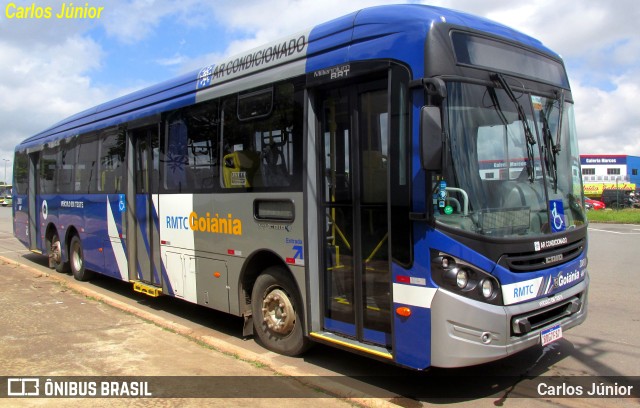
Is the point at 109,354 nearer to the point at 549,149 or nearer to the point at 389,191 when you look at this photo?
the point at 389,191

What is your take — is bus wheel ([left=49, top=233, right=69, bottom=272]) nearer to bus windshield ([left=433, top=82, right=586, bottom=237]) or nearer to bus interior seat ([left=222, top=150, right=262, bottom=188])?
bus interior seat ([left=222, top=150, right=262, bottom=188])

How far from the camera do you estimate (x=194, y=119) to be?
22.4 ft

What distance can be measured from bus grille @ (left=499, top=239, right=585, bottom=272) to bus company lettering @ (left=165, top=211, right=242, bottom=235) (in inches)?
121

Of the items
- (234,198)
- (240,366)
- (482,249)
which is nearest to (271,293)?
(240,366)

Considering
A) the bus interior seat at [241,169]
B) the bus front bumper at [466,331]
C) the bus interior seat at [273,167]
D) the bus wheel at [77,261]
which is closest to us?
the bus front bumper at [466,331]

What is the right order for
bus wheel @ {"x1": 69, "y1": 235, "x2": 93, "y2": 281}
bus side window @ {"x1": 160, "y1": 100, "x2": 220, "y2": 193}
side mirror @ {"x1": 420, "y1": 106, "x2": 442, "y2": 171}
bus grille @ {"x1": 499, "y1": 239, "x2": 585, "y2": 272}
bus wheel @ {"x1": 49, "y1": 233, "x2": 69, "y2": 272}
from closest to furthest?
1. side mirror @ {"x1": 420, "y1": 106, "x2": 442, "y2": 171}
2. bus grille @ {"x1": 499, "y1": 239, "x2": 585, "y2": 272}
3. bus side window @ {"x1": 160, "y1": 100, "x2": 220, "y2": 193}
4. bus wheel @ {"x1": 69, "y1": 235, "x2": 93, "y2": 281}
5. bus wheel @ {"x1": 49, "y1": 233, "x2": 69, "y2": 272}

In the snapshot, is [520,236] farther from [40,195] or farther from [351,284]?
[40,195]

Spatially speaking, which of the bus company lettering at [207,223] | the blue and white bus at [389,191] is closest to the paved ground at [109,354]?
the blue and white bus at [389,191]

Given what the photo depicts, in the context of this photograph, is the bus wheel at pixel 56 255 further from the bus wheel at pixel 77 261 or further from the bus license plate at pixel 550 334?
the bus license plate at pixel 550 334

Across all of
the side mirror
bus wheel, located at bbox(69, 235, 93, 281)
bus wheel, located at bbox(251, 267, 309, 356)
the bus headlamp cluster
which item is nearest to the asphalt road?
bus wheel, located at bbox(251, 267, 309, 356)

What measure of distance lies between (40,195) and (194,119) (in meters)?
7.39

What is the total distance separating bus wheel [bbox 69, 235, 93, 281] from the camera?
10.5m

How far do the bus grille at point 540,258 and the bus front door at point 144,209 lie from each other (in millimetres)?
5217

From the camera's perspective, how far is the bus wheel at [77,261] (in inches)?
413
